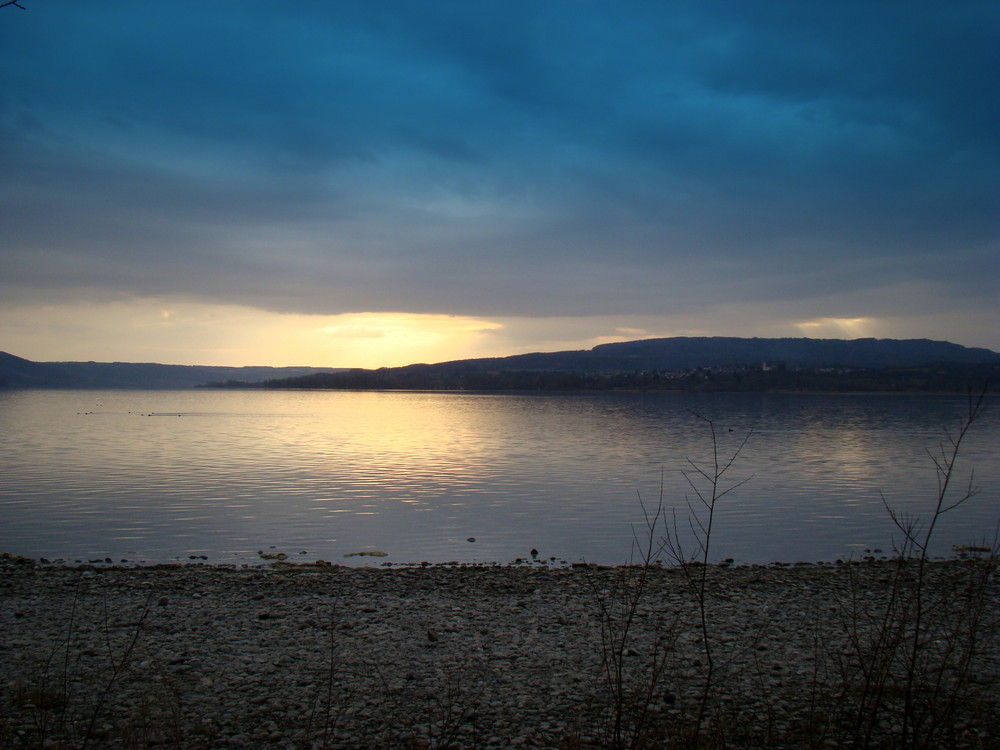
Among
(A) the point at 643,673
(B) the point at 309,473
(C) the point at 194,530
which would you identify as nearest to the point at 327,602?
(A) the point at 643,673

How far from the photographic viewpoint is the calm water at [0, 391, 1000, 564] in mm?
15414

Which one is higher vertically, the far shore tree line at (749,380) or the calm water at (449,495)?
the far shore tree line at (749,380)

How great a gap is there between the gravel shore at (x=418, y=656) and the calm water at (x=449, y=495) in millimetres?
2814

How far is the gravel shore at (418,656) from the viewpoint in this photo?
6.00 m

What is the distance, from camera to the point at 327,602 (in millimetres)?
10273

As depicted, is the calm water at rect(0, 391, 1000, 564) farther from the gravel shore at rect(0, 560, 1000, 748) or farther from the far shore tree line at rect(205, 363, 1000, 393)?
the far shore tree line at rect(205, 363, 1000, 393)

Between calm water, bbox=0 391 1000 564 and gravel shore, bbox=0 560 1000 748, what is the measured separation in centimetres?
281

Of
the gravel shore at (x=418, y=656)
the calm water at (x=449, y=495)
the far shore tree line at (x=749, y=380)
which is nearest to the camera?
the gravel shore at (x=418, y=656)

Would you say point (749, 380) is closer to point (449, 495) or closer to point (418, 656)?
point (449, 495)

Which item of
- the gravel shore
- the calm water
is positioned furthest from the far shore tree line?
the gravel shore

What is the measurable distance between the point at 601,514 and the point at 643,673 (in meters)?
11.4

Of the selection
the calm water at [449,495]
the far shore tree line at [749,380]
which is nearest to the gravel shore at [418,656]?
the calm water at [449,495]

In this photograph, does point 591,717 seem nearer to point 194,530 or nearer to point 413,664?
point 413,664

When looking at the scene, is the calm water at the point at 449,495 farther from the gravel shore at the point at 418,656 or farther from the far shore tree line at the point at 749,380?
the far shore tree line at the point at 749,380
